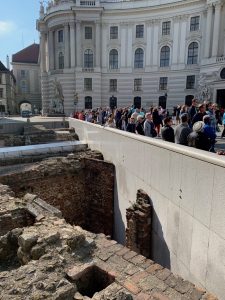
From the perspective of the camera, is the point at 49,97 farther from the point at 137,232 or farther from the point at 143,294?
the point at 143,294

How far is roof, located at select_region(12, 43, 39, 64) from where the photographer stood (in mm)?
70688

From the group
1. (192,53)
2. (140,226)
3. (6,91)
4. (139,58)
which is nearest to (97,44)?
(139,58)

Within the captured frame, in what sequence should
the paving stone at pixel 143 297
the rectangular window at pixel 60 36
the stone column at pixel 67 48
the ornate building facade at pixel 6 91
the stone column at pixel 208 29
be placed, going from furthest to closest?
1. the ornate building facade at pixel 6 91
2. the rectangular window at pixel 60 36
3. the stone column at pixel 67 48
4. the stone column at pixel 208 29
5. the paving stone at pixel 143 297

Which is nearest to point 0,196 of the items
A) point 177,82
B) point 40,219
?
point 40,219

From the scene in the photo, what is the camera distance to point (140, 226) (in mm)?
7469

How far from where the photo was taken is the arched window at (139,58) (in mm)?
44412

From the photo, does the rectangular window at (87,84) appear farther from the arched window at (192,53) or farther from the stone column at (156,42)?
the arched window at (192,53)

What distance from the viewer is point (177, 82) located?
142 feet

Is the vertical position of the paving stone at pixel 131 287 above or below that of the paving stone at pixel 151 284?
above

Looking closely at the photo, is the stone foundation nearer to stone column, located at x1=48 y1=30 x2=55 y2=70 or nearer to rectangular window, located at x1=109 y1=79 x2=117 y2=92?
rectangular window, located at x1=109 y1=79 x2=117 y2=92

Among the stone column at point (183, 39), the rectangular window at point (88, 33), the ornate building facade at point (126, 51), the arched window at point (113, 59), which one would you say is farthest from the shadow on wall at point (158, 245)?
the rectangular window at point (88, 33)

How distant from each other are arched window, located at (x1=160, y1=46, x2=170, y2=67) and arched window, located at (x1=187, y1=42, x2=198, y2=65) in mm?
3233

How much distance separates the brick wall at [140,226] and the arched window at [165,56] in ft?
130

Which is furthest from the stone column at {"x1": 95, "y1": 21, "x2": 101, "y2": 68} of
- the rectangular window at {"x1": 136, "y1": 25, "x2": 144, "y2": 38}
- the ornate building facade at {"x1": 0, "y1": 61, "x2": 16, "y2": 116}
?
the ornate building facade at {"x1": 0, "y1": 61, "x2": 16, "y2": 116}
